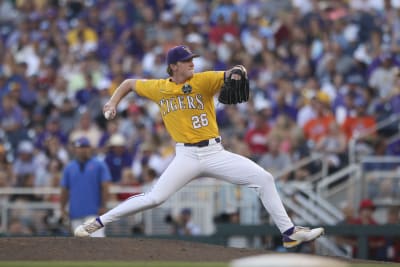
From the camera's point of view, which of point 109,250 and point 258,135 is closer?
point 109,250

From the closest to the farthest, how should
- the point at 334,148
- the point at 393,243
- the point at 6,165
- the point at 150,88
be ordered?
the point at 150,88
the point at 393,243
the point at 334,148
the point at 6,165

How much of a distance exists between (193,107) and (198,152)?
0.48 meters

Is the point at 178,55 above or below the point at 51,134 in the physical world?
above

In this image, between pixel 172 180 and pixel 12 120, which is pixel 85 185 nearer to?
pixel 172 180

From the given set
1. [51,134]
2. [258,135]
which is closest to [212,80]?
[258,135]

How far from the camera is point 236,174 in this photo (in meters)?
10.7

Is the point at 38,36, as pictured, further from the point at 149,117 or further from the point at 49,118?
the point at 149,117

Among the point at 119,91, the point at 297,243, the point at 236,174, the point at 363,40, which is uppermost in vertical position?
the point at 363,40

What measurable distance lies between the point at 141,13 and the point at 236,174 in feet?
39.4

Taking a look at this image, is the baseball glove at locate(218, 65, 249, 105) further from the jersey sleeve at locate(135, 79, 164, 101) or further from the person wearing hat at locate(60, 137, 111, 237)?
the person wearing hat at locate(60, 137, 111, 237)

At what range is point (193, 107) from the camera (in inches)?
→ 428

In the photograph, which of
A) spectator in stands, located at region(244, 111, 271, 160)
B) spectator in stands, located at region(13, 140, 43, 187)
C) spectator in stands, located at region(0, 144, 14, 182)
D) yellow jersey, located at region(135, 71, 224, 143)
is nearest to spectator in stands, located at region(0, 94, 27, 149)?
spectator in stands, located at region(0, 144, 14, 182)

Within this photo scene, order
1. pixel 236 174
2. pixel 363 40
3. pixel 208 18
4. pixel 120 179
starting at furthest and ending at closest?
pixel 208 18 < pixel 363 40 < pixel 120 179 < pixel 236 174

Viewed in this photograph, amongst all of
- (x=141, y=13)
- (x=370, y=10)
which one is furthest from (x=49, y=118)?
(x=370, y=10)
